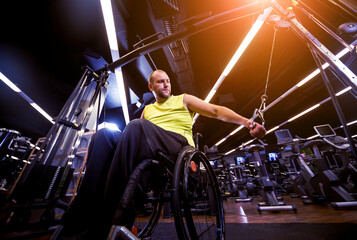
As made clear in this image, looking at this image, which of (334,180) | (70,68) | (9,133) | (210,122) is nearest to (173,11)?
(70,68)

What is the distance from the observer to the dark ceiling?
9.24 ft

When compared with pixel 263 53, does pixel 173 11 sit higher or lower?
lower

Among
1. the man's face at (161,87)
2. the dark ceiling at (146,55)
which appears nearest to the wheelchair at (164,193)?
the man's face at (161,87)

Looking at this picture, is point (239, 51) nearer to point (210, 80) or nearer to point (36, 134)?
point (210, 80)

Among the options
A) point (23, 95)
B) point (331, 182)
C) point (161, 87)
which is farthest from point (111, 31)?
point (331, 182)

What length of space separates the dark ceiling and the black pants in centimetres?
141

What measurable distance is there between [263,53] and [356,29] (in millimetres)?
4874

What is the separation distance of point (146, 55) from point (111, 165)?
134 inches

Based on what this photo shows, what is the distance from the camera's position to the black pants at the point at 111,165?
0.69 m

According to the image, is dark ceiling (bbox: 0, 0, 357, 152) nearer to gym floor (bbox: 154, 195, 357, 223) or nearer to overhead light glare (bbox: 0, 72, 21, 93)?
overhead light glare (bbox: 0, 72, 21, 93)

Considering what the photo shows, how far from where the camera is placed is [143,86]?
493 cm

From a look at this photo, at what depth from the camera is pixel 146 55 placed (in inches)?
141

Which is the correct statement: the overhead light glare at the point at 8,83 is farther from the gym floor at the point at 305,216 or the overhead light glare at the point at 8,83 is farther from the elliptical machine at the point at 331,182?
the elliptical machine at the point at 331,182

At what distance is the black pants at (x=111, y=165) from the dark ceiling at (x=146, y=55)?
141 centimetres
